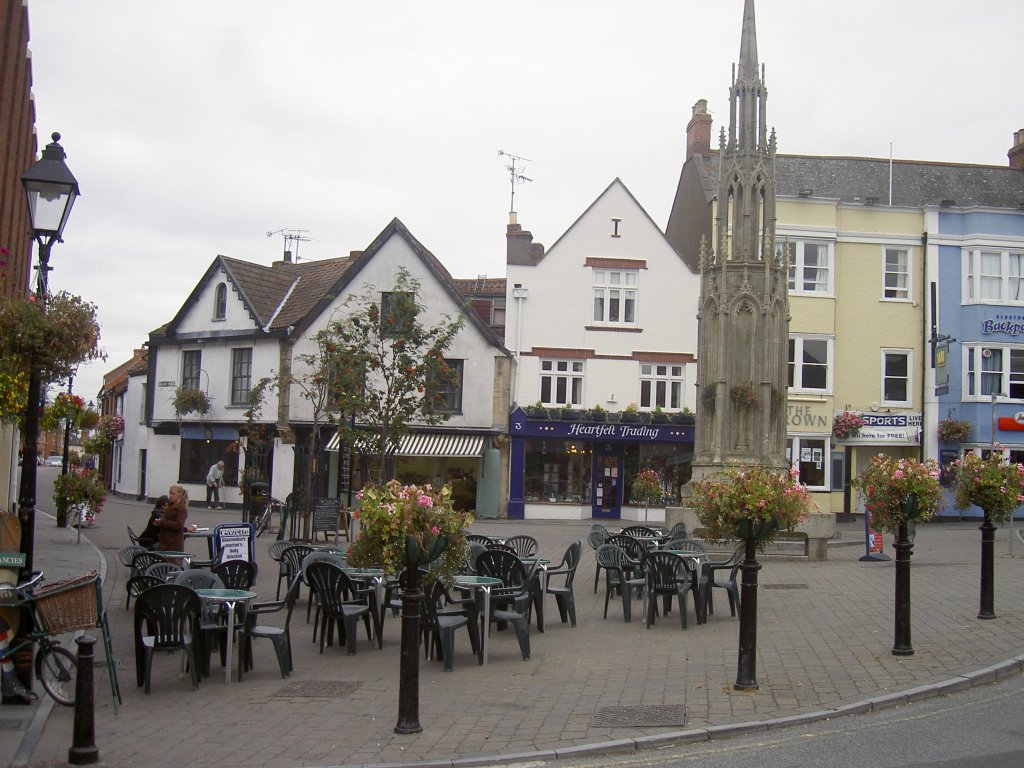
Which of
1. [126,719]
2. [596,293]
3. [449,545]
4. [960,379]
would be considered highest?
[596,293]

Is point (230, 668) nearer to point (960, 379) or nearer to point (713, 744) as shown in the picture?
point (713, 744)

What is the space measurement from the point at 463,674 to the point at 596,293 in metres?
26.5

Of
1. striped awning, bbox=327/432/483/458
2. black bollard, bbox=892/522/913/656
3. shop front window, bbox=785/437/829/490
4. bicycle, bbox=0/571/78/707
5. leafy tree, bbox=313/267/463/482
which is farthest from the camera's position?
striped awning, bbox=327/432/483/458

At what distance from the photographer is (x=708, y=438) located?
2156 centimetres

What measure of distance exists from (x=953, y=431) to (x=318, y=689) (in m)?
28.1

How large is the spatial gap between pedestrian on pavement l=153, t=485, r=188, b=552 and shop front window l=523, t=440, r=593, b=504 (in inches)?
840

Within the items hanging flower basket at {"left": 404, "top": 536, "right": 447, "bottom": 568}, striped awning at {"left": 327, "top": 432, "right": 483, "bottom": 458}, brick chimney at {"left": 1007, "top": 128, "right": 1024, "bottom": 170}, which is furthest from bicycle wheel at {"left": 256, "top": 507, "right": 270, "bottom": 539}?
brick chimney at {"left": 1007, "top": 128, "right": 1024, "bottom": 170}

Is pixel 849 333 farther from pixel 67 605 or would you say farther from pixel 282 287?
pixel 67 605

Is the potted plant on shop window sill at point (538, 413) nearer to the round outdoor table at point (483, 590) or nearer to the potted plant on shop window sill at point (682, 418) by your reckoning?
the potted plant on shop window sill at point (682, 418)

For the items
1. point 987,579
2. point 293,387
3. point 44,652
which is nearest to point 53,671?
point 44,652

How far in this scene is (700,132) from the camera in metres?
39.2

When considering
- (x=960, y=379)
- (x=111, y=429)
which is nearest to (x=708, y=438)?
(x=960, y=379)

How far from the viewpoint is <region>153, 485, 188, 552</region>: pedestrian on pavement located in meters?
14.6

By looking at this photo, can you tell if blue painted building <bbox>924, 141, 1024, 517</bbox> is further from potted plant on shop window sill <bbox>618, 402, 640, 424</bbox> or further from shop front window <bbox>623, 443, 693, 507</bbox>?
potted plant on shop window sill <bbox>618, 402, 640, 424</bbox>
